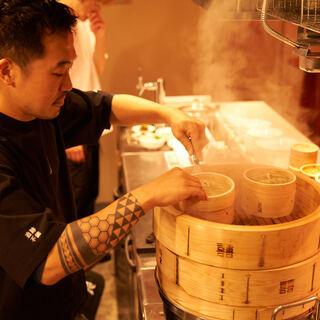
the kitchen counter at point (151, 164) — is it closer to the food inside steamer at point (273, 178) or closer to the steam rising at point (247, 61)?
the food inside steamer at point (273, 178)

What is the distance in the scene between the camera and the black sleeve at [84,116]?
5.97ft

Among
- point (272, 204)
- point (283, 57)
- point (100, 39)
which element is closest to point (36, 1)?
point (272, 204)

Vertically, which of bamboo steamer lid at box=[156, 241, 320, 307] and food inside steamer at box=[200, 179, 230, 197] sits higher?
food inside steamer at box=[200, 179, 230, 197]

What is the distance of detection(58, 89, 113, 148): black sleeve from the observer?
1.82 meters

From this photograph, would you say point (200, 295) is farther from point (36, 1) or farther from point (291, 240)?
point (36, 1)

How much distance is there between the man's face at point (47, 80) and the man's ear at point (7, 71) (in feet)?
0.05

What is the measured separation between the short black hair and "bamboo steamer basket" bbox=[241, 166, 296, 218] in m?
0.74

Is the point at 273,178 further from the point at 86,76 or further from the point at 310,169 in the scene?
Answer: the point at 86,76

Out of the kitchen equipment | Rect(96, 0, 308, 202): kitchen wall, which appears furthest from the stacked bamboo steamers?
Rect(96, 0, 308, 202): kitchen wall

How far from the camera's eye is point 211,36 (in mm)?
4805

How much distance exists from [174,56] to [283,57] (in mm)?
1147

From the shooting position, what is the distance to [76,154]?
3371 millimetres

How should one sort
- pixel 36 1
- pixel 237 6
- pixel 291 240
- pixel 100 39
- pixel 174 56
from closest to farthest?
1. pixel 291 240
2. pixel 36 1
3. pixel 237 6
4. pixel 100 39
5. pixel 174 56

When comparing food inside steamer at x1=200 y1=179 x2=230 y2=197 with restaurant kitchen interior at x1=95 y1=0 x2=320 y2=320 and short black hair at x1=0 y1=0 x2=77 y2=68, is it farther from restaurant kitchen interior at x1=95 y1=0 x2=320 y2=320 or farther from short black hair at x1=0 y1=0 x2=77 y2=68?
short black hair at x1=0 y1=0 x2=77 y2=68
